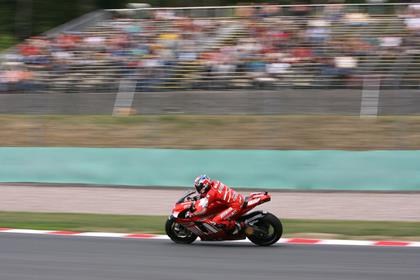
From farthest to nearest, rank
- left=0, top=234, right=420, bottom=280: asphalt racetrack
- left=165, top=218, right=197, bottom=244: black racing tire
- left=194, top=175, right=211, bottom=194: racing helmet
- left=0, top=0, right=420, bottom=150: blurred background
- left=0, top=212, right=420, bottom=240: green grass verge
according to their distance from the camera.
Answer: left=0, top=0, right=420, bottom=150: blurred background < left=0, top=212, right=420, bottom=240: green grass verge < left=165, top=218, right=197, bottom=244: black racing tire < left=194, top=175, right=211, bottom=194: racing helmet < left=0, top=234, right=420, bottom=280: asphalt racetrack

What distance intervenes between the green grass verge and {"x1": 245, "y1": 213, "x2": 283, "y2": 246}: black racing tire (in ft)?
4.09

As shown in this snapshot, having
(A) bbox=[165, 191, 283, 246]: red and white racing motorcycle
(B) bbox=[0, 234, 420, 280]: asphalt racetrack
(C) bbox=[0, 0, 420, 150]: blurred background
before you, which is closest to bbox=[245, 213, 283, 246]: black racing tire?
(A) bbox=[165, 191, 283, 246]: red and white racing motorcycle

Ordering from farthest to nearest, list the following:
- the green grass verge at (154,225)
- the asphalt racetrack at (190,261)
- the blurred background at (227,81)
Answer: the blurred background at (227,81)
the green grass verge at (154,225)
the asphalt racetrack at (190,261)

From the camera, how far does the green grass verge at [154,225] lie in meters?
10.5

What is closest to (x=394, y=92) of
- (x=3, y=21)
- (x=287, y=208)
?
(x=287, y=208)

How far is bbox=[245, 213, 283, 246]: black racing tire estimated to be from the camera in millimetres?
9227

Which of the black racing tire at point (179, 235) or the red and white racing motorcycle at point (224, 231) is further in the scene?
the black racing tire at point (179, 235)

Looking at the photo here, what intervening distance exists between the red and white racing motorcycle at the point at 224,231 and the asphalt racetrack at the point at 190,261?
136 mm

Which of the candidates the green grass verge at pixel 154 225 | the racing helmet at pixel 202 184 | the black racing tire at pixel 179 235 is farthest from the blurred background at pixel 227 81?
the racing helmet at pixel 202 184

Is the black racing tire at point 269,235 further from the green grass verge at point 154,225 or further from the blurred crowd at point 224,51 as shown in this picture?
the blurred crowd at point 224,51

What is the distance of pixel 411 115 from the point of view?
17109 millimetres

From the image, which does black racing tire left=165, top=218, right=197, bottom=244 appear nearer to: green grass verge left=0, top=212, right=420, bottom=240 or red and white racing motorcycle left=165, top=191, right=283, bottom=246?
red and white racing motorcycle left=165, top=191, right=283, bottom=246

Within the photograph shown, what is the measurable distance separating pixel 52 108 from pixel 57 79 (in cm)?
116

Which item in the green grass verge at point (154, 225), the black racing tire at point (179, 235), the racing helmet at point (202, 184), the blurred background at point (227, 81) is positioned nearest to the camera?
the racing helmet at point (202, 184)
